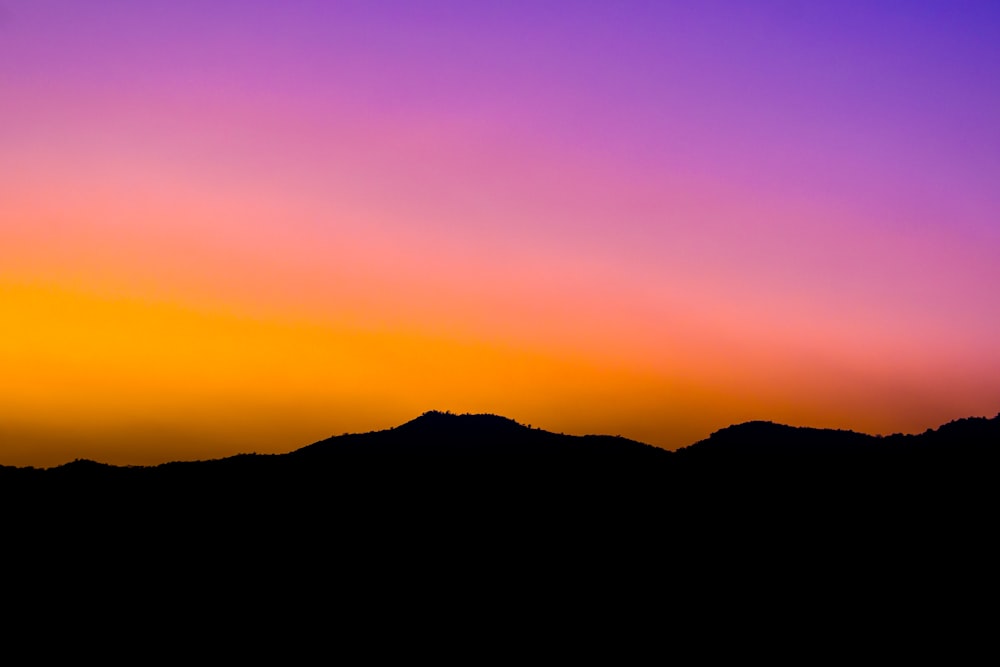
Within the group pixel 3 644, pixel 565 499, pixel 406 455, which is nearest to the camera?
pixel 3 644

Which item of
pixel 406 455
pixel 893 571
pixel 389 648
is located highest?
pixel 406 455

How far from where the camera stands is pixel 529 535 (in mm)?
80875

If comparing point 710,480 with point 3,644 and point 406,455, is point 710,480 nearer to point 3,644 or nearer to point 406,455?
point 406,455

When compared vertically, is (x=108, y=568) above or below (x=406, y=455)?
below

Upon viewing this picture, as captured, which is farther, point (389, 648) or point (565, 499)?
point (565, 499)

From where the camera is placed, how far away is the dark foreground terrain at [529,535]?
71188mm

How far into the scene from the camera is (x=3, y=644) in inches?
2694

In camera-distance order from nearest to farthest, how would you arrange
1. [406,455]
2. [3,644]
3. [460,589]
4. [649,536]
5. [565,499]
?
[3,644] < [460,589] < [649,536] < [565,499] < [406,455]

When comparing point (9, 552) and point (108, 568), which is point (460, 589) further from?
point (9, 552)

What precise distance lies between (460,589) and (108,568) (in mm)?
27199

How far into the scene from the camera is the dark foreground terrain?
7119 centimetres

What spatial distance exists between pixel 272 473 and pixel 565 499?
2721 centimetres

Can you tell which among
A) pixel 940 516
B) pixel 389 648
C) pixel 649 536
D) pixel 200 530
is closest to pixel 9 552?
pixel 200 530

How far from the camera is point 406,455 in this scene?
98.5 meters
